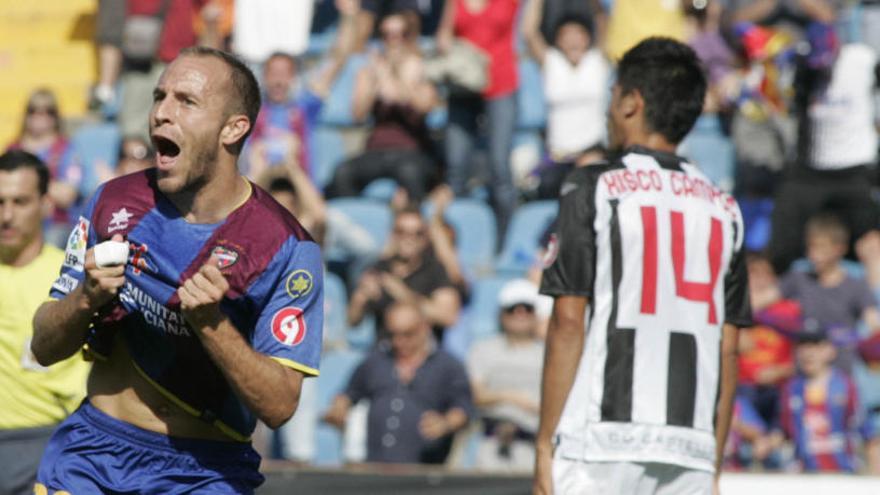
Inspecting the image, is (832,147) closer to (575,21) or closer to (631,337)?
(575,21)

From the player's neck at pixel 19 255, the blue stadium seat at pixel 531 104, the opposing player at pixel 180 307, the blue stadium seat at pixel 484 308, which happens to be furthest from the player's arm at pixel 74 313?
the blue stadium seat at pixel 531 104

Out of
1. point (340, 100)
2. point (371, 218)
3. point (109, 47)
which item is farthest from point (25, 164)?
point (109, 47)

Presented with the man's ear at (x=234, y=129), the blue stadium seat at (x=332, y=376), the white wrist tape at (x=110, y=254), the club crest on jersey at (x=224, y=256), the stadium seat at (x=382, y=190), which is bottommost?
the blue stadium seat at (x=332, y=376)

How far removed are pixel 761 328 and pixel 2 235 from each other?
17.2ft

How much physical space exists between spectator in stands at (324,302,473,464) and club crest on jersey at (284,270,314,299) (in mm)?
5505

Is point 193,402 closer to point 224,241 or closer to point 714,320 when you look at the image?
point 224,241

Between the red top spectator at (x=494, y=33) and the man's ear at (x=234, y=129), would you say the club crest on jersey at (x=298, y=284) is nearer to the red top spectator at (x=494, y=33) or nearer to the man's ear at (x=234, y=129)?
the man's ear at (x=234, y=129)

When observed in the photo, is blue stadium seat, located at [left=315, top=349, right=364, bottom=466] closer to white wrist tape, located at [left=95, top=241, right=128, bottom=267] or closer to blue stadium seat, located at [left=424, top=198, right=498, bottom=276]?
blue stadium seat, located at [left=424, top=198, right=498, bottom=276]

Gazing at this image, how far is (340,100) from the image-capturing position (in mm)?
13977

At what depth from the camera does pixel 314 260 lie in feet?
15.7

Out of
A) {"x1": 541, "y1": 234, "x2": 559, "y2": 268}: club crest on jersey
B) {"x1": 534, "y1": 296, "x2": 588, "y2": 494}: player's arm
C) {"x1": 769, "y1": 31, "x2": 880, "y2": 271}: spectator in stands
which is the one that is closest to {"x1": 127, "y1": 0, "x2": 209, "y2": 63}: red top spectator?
{"x1": 769, "y1": 31, "x2": 880, "y2": 271}: spectator in stands

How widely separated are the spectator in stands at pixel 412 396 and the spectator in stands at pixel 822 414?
2.06 meters

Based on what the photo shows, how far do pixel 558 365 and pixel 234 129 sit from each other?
4.35 ft

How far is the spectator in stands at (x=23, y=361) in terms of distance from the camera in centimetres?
692
